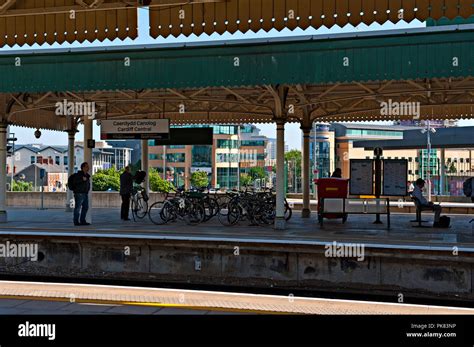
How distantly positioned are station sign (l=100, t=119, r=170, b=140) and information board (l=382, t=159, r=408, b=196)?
6.39 meters

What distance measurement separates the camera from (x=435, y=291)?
10.2 metres

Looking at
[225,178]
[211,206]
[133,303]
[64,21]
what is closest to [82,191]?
[211,206]

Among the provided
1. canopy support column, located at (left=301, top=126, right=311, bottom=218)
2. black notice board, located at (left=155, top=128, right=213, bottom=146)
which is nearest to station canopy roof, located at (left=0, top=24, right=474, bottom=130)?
canopy support column, located at (left=301, top=126, right=311, bottom=218)

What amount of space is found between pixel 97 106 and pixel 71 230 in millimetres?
7733

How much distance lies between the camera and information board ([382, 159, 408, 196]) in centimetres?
1464

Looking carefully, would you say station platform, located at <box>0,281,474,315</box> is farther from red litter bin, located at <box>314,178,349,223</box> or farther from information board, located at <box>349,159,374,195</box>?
red litter bin, located at <box>314,178,349,223</box>

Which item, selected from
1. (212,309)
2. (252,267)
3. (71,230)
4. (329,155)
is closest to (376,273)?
(252,267)

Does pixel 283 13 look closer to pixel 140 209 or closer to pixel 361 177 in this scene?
pixel 361 177

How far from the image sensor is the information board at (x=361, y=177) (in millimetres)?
14891

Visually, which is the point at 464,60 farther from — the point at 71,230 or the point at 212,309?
the point at 71,230

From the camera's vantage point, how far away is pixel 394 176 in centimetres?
1476

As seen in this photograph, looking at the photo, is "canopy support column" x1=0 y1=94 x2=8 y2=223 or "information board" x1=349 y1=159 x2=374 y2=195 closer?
"information board" x1=349 y1=159 x2=374 y2=195

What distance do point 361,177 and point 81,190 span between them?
25.0 ft

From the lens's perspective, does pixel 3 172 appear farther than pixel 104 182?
No
